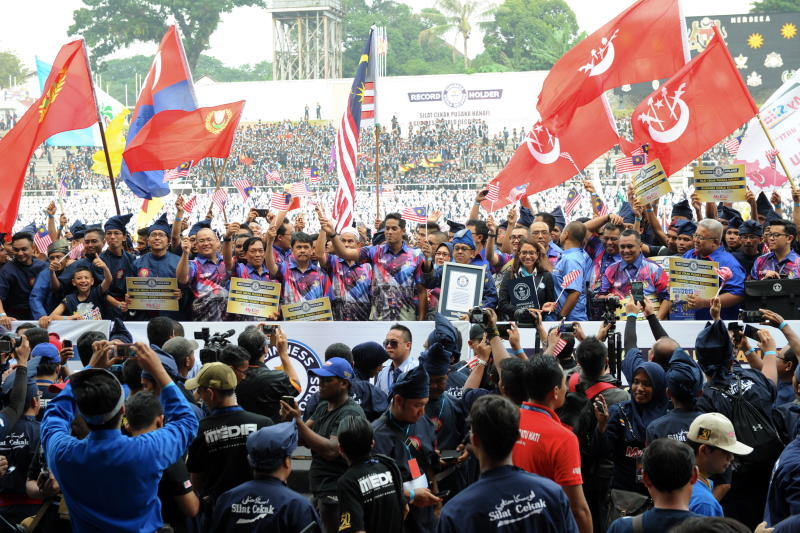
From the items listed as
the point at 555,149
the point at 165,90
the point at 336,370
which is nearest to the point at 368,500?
the point at 336,370

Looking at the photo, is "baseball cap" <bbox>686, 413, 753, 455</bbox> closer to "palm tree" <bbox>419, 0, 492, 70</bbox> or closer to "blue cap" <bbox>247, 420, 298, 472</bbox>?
"blue cap" <bbox>247, 420, 298, 472</bbox>

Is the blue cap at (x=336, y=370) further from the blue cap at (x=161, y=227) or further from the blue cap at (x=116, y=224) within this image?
the blue cap at (x=116, y=224)

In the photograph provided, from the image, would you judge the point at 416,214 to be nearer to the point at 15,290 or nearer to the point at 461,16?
the point at 15,290

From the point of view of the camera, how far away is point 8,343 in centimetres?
503

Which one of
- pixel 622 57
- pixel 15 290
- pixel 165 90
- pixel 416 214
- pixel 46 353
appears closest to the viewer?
pixel 46 353

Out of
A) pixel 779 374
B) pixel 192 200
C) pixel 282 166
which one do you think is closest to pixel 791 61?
pixel 282 166

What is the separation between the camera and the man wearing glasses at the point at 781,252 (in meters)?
7.92

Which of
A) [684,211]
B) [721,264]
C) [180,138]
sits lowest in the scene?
[721,264]

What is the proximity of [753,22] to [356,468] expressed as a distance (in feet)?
153

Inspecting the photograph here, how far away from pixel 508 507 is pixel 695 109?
679cm

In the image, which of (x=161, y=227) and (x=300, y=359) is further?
(x=161, y=227)

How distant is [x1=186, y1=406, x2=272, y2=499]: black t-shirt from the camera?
15.0 ft

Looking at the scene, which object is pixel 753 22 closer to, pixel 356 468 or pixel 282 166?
pixel 282 166


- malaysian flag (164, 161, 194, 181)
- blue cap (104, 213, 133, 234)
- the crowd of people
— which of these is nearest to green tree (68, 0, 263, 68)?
malaysian flag (164, 161, 194, 181)
